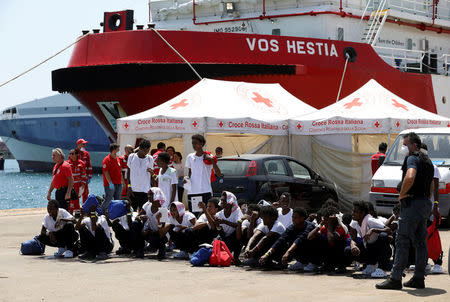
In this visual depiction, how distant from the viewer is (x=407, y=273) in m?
9.25

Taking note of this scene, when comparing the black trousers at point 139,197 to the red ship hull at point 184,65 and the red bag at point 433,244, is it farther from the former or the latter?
the red ship hull at point 184,65

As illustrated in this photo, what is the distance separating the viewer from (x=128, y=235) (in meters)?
11.0

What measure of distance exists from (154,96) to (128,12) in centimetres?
257

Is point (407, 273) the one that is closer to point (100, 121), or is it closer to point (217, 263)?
point (217, 263)

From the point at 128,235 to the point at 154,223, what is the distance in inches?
18.2

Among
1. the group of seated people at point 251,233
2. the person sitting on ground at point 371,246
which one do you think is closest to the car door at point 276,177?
the group of seated people at point 251,233

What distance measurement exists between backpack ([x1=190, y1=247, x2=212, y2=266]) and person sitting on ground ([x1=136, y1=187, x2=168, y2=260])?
713 mm

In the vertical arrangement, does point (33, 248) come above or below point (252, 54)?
below

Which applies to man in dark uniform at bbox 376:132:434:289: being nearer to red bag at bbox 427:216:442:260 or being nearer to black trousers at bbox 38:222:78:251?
red bag at bbox 427:216:442:260

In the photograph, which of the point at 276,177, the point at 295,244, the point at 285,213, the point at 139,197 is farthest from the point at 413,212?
the point at 276,177

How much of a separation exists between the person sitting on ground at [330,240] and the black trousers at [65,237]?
11.0 ft

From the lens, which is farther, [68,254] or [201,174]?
[201,174]

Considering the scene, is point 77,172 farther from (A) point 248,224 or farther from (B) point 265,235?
(B) point 265,235

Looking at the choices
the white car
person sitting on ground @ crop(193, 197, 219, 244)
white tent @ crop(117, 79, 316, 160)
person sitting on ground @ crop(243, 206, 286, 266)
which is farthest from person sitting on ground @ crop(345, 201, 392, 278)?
white tent @ crop(117, 79, 316, 160)
